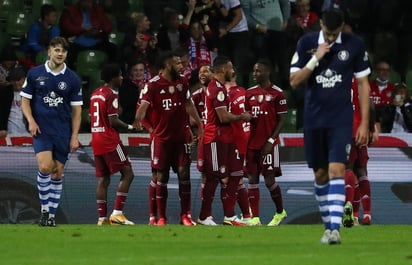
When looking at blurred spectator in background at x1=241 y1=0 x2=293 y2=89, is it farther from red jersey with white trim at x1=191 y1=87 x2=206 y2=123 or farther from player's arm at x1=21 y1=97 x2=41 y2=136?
player's arm at x1=21 y1=97 x2=41 y2=136

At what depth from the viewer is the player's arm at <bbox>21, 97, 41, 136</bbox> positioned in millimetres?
16672

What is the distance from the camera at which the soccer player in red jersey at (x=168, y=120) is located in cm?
1898

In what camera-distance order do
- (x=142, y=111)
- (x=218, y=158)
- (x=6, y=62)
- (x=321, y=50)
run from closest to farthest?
(x=321, y=50), (x=142, y=111), (x=218, y=158), (x=6, y=62)

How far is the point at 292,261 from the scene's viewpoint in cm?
1138

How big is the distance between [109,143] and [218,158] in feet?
5.64

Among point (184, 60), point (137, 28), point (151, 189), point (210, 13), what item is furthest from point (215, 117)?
point (210, 13)

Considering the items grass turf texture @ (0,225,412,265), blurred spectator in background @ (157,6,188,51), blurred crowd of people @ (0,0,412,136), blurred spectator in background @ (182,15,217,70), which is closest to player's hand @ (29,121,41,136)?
grass turf texture @ (0,225,412,265)

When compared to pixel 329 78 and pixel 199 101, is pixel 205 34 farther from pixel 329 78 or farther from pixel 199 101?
pixel 329 78

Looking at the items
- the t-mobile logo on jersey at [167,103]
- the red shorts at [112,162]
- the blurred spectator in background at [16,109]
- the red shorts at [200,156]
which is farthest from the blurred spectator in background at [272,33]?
the t-mobile logo on jersey at [167,103]

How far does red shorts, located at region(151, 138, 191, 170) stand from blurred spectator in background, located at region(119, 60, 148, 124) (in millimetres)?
3181

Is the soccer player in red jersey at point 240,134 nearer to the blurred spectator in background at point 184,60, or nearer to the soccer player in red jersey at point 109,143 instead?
the blurred spectator in background at point 184,60

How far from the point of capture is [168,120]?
19.0m

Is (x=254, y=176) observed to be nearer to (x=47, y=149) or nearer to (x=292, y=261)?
(x=47, y=149)

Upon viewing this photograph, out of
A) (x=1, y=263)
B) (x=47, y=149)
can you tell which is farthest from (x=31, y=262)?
(x=47, y=149)
